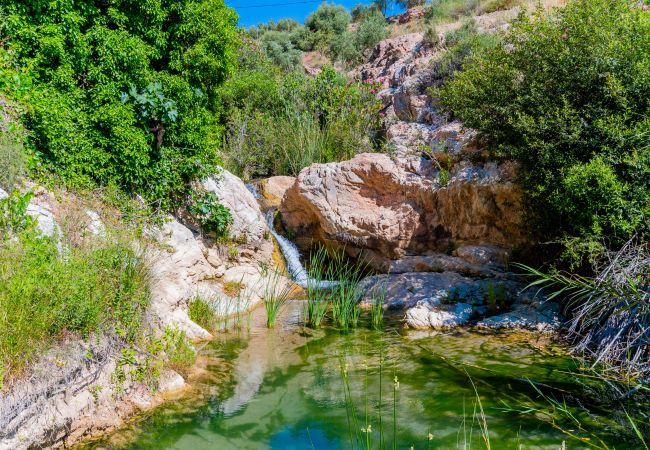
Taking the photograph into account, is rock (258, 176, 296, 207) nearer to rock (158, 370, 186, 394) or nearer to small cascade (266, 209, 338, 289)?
small cascade (266, 209, 338, 289)

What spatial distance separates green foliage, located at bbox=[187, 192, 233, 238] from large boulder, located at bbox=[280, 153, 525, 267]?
77.5 inches

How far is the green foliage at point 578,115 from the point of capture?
593 cm

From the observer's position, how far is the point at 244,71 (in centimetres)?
1809

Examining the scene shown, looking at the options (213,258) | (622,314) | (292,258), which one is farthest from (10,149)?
(622,314)

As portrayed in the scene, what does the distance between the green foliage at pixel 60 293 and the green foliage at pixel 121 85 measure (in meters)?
2.51

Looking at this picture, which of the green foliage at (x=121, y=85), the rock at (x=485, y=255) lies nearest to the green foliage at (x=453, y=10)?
the green foliage at (x=121, y=85)

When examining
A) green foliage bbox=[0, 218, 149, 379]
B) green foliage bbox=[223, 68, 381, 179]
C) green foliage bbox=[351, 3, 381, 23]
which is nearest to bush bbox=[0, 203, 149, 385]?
green foliage bbox=[0, 218, 149, 379]

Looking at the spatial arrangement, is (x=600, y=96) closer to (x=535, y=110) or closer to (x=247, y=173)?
(x=535, y=110)

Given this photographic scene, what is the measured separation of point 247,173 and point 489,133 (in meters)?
7.81

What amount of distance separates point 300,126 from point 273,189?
225cm

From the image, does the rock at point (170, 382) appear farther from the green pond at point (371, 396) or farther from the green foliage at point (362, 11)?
the green foliage at point (362, 11)

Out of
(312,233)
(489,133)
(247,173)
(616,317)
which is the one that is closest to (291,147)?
(247,173)

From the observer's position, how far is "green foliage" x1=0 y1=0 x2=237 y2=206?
22.6ft

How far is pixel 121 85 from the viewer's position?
796 centimetres
